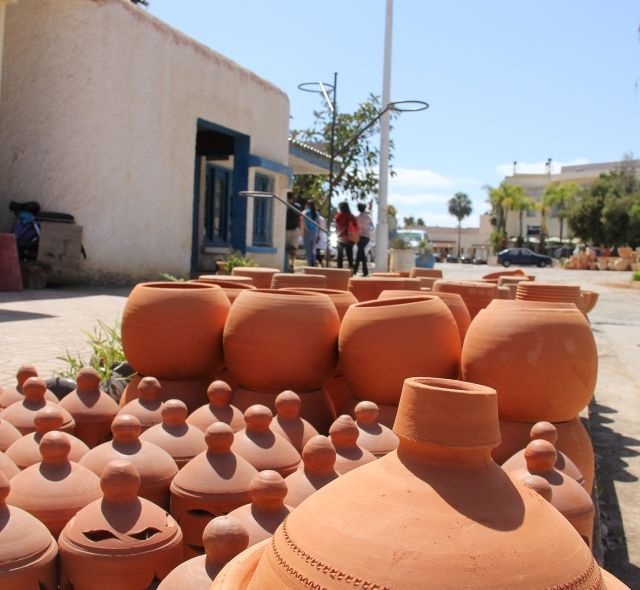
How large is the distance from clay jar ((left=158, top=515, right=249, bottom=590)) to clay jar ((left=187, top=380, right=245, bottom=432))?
3.03 feet

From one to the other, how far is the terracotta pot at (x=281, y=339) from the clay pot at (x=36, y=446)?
725 millimetres

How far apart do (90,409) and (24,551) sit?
102cm

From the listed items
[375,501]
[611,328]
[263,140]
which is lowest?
[611,328]

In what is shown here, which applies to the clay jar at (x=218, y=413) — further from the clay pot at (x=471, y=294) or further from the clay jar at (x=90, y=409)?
the clay pot at (x=471, y=294)

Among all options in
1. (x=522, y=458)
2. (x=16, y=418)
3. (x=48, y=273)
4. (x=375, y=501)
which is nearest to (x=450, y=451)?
(x=375, y=501)

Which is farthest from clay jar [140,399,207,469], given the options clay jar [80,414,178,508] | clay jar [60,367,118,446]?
clay jar [60,367,118,446]

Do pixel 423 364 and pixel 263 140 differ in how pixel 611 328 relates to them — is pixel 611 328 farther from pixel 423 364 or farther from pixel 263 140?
pixel 423 364

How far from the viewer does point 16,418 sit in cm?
211

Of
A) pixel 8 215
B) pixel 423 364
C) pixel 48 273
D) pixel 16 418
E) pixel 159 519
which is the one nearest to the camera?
pixel 159 519

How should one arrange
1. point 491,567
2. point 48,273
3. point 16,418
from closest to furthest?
point 491,567 < point 16,418 < point 48,273

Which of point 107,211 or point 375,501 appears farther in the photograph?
point 107,211

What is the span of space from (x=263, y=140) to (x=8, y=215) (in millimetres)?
5379

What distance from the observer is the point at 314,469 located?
5.24ft

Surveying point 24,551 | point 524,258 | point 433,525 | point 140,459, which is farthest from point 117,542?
point 524,258
